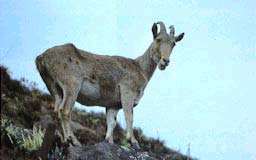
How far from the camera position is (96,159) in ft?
42.7

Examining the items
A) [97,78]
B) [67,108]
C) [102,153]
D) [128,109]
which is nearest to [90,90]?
[97,78]

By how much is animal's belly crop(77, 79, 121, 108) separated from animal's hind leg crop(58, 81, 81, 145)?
Result: 0.98 ft

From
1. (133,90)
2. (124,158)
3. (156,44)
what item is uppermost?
(156,44)

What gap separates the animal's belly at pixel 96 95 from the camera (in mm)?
14687

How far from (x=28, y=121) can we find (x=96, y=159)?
32.4 feet

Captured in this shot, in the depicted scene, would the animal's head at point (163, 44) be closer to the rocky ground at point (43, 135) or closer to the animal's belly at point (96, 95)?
the animal's belly at point (96, 95)

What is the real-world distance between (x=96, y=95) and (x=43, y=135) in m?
2.53

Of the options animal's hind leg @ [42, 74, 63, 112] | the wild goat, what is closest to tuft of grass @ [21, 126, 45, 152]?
the wild goat

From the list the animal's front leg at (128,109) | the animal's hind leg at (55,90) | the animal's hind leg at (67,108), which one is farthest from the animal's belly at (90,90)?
the animal's front leg at (128,109)

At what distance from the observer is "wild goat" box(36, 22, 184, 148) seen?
569 inches

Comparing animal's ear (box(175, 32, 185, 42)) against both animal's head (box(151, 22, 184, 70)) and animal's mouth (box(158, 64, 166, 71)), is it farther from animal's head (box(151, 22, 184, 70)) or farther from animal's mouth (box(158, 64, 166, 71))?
animal's mouth (box(158, 64, 166, 71))

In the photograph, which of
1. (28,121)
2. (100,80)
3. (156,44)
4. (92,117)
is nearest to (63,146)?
(100,80)

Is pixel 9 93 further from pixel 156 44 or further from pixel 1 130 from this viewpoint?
pixel 156 44

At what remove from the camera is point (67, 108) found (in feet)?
46.9
